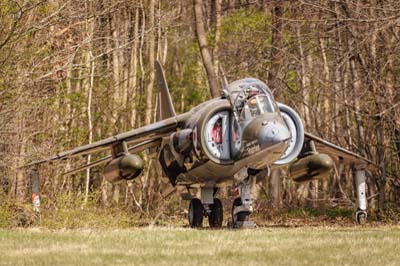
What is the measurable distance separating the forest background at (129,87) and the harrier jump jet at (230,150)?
145 cm

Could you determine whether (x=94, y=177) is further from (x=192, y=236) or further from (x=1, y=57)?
(x=192, y=236)

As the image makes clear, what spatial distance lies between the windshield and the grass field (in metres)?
2.63

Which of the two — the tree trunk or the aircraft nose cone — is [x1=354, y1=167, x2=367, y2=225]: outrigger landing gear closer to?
the aircraft nose cone

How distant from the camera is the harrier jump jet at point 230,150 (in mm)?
13586

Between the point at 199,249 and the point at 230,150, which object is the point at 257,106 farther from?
the point at 199,249

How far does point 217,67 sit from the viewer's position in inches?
1182

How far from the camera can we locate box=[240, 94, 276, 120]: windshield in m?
13.8

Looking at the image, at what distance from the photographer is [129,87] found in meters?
27.1

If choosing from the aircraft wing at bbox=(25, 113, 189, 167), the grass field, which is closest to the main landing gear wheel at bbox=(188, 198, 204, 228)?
the aircraft wing at bbox=(25, 113, 189, 167)

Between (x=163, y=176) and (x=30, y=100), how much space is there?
315cm

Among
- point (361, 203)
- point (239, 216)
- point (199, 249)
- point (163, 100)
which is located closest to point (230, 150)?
point (239, 216)

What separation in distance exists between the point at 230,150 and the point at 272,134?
1.50 m

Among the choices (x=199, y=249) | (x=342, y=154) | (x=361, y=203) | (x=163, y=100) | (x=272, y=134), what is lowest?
(x=199, y=249)

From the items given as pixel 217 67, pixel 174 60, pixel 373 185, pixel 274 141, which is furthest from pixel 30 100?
pixel 174 60
